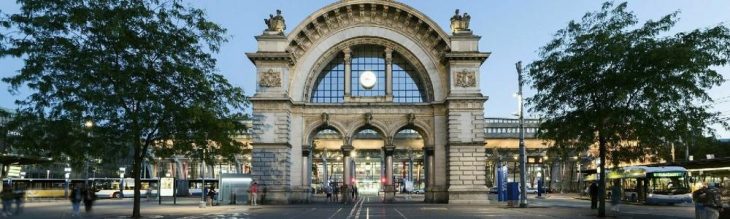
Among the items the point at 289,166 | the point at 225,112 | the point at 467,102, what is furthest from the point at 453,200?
the point at 225,112

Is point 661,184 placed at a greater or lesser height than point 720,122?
lesser

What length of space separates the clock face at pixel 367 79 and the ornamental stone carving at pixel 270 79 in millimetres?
7453

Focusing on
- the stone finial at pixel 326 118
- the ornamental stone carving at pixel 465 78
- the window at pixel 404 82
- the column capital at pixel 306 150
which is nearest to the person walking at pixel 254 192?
the column capital at pixel 306 150

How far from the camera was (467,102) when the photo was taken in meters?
55.5

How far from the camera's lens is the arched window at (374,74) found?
59.2 metres

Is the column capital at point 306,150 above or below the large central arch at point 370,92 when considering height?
below

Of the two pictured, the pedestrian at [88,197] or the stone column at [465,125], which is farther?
the stone column at [465,125]

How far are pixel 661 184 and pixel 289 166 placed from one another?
3017 cm

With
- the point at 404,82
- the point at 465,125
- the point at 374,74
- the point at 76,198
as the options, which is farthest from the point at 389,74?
the point at 76,198

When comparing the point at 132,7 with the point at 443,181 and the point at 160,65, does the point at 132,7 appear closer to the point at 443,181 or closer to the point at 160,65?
the point at 160,65

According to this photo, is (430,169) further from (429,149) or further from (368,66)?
(368,66)

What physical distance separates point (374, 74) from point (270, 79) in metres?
9.23

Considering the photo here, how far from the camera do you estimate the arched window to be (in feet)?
194

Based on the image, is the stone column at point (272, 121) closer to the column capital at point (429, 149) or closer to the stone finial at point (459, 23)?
the column capital at point (429, 149)
